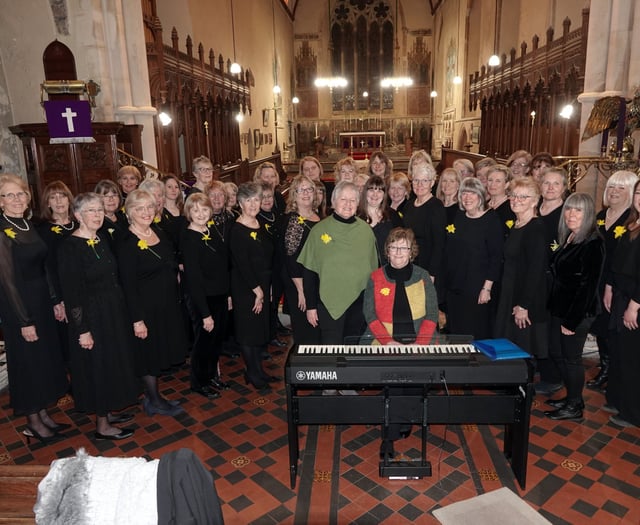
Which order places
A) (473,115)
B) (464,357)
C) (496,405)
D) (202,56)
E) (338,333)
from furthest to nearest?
1. (473,115)
2. (202,56)
3. (338,333)
4. (496,405)
5. (464,357)

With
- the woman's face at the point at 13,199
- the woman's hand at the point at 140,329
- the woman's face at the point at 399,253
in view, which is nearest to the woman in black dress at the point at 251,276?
the woman's hand at the point at 140,329

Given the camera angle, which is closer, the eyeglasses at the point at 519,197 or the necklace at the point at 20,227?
the necklace at the point at 20,227

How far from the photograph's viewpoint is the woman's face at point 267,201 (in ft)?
15.2

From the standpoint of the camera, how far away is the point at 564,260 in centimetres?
361

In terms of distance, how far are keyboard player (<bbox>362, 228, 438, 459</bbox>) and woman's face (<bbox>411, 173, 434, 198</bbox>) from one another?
1.23 metres

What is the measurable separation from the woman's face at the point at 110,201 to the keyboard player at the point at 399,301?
8.18ft

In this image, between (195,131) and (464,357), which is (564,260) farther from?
(195,131)

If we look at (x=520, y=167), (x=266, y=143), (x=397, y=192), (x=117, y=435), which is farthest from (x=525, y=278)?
(x=266, y=143)

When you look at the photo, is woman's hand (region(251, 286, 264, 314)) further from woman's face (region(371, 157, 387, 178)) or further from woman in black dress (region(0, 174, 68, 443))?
woman's face (region(371, 157, 387, 178))

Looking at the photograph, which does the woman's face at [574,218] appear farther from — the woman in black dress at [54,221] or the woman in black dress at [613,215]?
the woman in black dress at [54,221]

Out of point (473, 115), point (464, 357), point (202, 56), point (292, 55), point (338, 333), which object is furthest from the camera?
point (292, 55)

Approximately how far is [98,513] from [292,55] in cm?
2839

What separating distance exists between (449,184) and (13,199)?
3758 mm

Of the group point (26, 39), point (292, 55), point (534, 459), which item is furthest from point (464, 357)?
point (292, 55)
